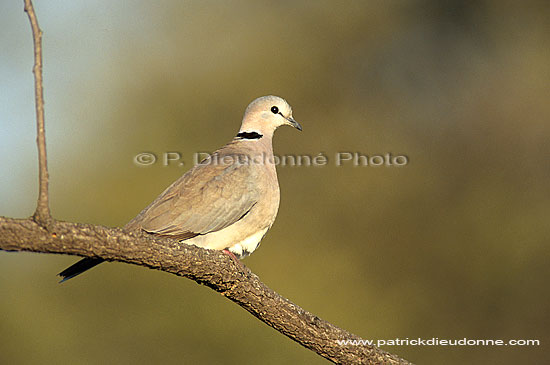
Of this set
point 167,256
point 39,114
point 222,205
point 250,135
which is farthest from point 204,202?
point 39,114

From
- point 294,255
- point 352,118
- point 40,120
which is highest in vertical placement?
point 352,118

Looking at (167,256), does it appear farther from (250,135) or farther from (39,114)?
(250,135)

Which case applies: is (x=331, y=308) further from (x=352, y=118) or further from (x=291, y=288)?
(x=352, y=118)

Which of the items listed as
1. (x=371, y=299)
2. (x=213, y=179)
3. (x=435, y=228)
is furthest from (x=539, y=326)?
(x=213, y=179)

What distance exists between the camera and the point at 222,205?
402 centimetres

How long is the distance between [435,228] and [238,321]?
3.73 m

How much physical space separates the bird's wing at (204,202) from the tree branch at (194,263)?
0.64 meters

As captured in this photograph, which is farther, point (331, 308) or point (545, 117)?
point (545, 117)

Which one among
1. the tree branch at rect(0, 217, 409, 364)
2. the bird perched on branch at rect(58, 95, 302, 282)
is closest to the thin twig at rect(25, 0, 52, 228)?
the tree branch at rect(0, 217, 409, 364)

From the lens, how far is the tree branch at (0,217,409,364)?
2.55 m

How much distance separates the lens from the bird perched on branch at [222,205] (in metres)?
3.93

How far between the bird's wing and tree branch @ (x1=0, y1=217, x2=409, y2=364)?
0.64m

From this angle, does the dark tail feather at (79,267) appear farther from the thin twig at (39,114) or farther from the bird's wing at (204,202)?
the thin twig at (39,114)

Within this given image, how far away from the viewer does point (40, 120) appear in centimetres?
245
